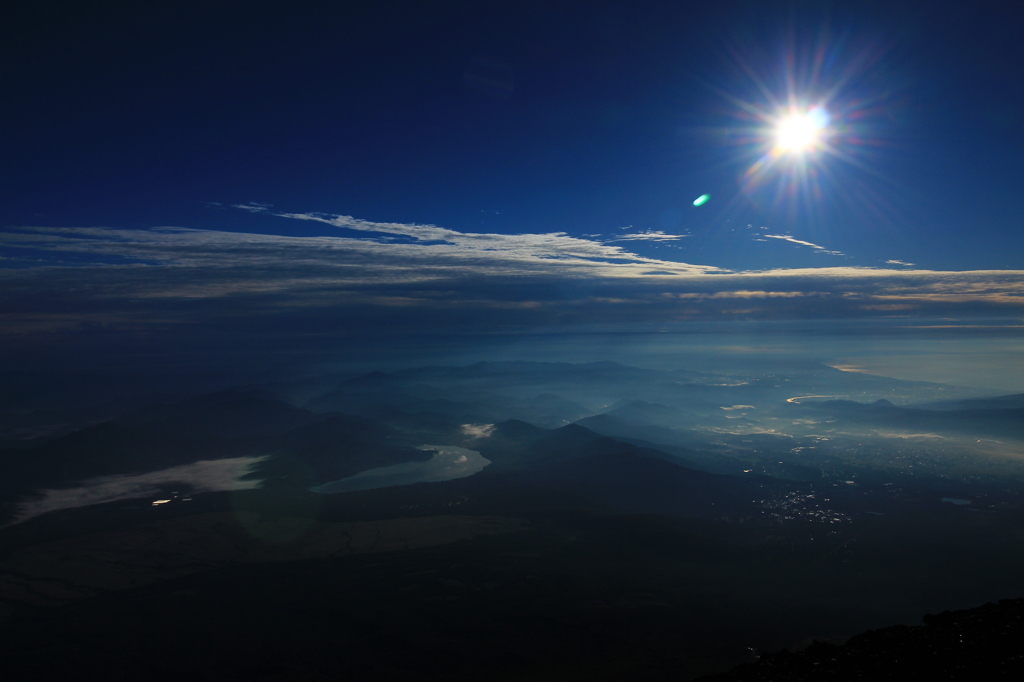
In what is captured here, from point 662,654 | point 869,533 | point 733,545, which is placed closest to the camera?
point 662,654

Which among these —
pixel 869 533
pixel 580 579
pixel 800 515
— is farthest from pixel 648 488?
pixel 580 579

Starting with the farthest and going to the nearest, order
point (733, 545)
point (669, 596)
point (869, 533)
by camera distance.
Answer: point (869, 533) → point (733, 545) → point (669, 596)

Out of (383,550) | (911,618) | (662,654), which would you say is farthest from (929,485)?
(383,550)

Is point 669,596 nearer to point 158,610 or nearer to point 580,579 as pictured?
point 580,579

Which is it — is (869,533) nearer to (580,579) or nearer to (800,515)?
(800,515)

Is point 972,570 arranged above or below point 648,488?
above

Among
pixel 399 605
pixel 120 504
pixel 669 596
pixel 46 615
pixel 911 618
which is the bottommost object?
pixel 120 504

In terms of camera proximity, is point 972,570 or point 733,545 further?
point 733,545
